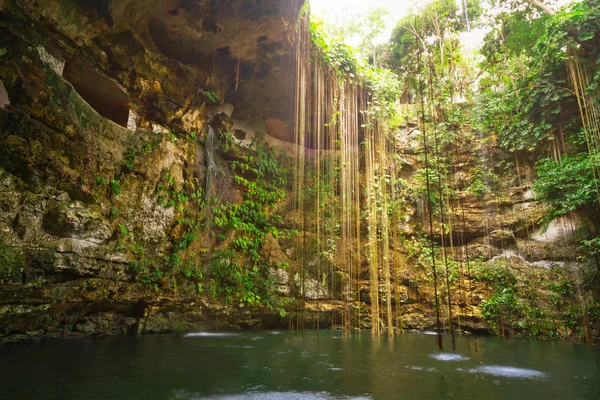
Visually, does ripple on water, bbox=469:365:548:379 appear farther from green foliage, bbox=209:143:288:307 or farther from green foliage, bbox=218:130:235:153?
green foliage, bbox=218:130:235:153

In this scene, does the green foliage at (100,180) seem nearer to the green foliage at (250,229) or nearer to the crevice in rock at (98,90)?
the crevice in rock at (98,90)

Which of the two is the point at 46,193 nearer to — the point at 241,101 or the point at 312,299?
the point at 241,101

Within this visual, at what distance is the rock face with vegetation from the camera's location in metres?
4.77

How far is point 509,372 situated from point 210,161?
6.69 metres

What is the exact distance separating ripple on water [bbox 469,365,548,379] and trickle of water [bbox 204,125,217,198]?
5936mm

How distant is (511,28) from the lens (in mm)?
9977

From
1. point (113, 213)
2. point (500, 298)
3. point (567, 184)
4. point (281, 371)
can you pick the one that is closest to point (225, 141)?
point (113, 213)

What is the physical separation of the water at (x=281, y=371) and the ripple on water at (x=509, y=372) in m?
0.01

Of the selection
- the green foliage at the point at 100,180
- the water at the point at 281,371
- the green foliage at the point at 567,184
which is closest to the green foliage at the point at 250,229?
the water at the point at 281,371

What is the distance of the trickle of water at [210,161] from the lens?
7.70m

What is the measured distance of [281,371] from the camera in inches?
146

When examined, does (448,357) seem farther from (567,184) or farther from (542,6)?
(542,6)

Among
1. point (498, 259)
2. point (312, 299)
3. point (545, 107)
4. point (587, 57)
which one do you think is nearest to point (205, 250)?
point (312, 299)

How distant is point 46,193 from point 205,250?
312 cm
